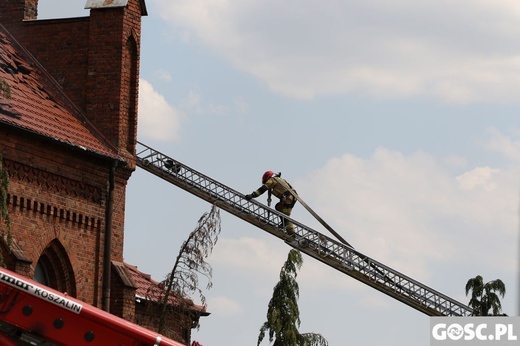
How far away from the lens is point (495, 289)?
2545 centimetres

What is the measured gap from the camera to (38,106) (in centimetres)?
2427

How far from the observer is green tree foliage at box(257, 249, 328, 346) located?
26312mm

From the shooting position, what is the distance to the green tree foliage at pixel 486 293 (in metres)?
25.3

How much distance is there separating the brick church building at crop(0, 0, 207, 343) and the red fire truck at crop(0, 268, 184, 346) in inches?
349

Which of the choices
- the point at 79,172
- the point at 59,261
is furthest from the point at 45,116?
the point at 59,261

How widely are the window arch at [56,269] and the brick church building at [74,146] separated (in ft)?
0.07

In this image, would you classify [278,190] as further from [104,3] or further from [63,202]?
[63,202]

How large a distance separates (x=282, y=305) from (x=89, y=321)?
14311 mm

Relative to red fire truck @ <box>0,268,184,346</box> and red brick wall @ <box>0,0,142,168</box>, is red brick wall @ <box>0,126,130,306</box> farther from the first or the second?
red fire truck @ <box>0,268,184,346</box>

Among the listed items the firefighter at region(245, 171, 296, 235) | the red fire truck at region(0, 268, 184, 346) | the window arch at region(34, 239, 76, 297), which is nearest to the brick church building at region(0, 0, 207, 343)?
the window arch at region(34, 239, 76, 297)

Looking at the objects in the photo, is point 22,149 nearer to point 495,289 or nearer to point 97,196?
point 97,196

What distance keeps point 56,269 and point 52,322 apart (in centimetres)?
1118

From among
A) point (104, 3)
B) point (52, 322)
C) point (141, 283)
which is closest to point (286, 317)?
point (141, 283)

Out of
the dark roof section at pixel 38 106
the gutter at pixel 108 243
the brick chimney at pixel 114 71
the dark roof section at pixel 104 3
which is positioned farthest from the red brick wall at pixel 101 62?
the gutter at pixel 108 243
